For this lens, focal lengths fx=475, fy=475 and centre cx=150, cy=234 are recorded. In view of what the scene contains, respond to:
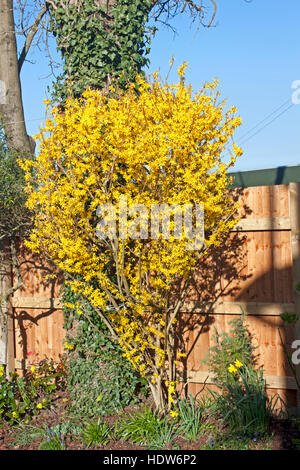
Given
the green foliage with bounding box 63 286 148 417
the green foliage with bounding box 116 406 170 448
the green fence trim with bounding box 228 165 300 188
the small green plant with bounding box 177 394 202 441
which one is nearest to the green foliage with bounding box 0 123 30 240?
the green foliage with bounding box 63 286 148 417

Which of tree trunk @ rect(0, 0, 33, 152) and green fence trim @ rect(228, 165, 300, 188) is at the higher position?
tree trunk @ rect(0, 0, 33, 152)

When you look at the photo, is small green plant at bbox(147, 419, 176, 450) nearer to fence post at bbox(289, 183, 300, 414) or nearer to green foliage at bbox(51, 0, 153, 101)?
fence post at bbox(289, 183, 300, 414)

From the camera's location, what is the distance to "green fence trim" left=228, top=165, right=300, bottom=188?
309 inches

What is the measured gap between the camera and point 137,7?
18.0ft

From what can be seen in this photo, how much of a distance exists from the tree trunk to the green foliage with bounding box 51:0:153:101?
1.36 metres

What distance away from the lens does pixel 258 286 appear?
4621 millimetres

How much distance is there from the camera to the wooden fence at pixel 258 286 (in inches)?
178

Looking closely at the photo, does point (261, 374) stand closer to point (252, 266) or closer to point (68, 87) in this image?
point (252, 266)

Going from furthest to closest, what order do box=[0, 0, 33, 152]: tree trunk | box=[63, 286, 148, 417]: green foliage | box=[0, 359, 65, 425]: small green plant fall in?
box=[0, 0, 33, 152]: tree trunk < box=[0, 359, 65, 425]: small green plant < box=[63, 286, 148, 417]: green foliage

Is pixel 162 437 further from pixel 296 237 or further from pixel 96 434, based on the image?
pixel 296 237

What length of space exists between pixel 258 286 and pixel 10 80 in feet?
15.6

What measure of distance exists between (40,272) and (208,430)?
9.61 feet

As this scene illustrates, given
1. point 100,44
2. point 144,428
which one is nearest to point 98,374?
point 144,428

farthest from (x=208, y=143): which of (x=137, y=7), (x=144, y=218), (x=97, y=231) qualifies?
(x=137, y=7)
